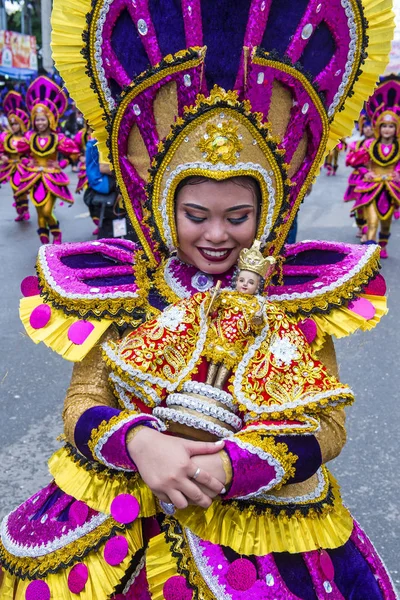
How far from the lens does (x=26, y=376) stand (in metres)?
3.92

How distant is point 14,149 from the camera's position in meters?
7.89

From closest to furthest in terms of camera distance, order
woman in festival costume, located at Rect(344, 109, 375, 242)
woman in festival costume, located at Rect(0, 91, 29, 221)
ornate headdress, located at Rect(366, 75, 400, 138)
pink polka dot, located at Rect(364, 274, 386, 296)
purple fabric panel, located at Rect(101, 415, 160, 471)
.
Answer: purple fabric panel, located at Rect(101, 415, 160, 471) → pink polka dot, located at Rect(364, 274, 386, 296) → ornate headdress, located at Rect(366, 75, 400, 138) → woman in festival costume, located at Rect(344, 109, 375, 242) → woman in festival costume, located at Rect(0, 91, 29, 221)

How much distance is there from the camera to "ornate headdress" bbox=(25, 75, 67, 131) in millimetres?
7059

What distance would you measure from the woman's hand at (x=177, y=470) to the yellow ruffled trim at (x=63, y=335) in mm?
322

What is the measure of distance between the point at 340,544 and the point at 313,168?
870mm

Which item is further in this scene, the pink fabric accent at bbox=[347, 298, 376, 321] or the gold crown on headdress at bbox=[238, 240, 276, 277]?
the pink fabric accent at bbox=[347, 298, 376, 321]

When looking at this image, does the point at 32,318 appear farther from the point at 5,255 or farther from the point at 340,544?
the point at 5,255

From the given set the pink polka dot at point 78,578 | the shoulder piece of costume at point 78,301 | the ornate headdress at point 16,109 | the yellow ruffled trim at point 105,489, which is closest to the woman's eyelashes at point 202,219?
the shoulder piece of costume at point 78,301

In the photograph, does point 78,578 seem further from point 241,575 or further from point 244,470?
point 244,470

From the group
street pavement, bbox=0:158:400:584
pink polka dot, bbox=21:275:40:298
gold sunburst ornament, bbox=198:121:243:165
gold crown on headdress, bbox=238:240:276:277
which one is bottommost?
street pavement, bbox=0:158:400:584

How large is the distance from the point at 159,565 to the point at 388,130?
20.6ft

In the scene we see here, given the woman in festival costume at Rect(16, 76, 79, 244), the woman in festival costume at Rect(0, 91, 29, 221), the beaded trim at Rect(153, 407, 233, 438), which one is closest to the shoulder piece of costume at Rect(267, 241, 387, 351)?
the beaded trim at Rect(153, 407, 233, 438)

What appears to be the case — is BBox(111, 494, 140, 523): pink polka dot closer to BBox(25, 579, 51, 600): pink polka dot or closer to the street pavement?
BBox(25, 579, 51, 600): pink polka dot

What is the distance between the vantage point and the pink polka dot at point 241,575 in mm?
1311
